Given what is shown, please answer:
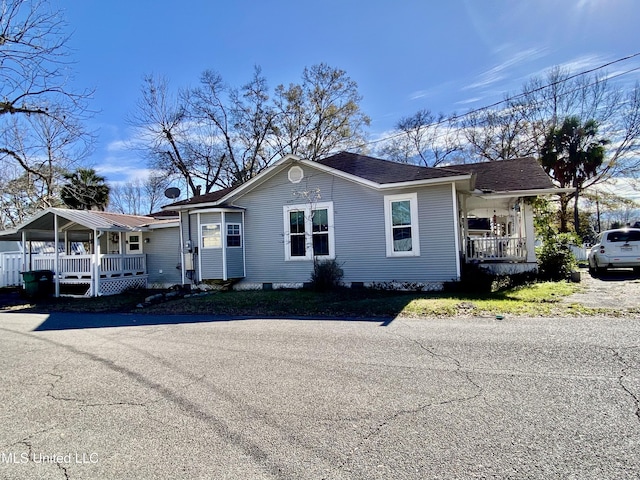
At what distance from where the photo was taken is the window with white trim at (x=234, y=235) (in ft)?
46.8

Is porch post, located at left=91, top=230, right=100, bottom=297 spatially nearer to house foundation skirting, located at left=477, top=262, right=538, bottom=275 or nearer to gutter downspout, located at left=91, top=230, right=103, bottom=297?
gutter downspout, located at left=91, top=230, right=103, bottom=297

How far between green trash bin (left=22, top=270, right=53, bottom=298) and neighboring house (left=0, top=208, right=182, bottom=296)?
38 centimetres

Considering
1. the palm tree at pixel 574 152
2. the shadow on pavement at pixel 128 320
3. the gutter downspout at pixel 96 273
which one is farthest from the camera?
the palm tree at pixel 574 152

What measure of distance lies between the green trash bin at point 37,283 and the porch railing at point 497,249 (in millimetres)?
16708

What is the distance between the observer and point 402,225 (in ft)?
40.4

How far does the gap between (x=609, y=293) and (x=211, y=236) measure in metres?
12.5

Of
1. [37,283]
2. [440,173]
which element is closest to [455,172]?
[440,173]

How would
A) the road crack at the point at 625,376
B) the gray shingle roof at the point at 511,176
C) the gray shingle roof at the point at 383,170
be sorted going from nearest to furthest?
the road crack at the point at 625,376, the gray shingle roof at the point at 383,170, the gray shingle roof at the point at 511,176

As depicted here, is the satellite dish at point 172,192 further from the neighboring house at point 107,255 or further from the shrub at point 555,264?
the shrub at point 555,264

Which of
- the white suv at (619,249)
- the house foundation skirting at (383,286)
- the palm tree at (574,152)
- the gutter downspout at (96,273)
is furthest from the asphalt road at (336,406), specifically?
the palm tree at (574,152)

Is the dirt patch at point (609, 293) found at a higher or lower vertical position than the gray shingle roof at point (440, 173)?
lower

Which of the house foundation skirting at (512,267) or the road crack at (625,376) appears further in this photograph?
the house foundation skirting at (512,267)

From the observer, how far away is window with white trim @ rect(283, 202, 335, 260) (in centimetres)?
1336

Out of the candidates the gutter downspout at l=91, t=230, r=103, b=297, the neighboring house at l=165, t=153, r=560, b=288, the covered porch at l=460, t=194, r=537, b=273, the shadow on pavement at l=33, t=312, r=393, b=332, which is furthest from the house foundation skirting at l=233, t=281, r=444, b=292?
the gutter downspout at l=91, t=230, r=103, b=297
